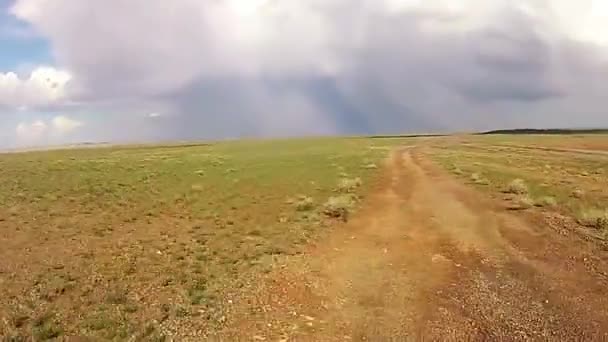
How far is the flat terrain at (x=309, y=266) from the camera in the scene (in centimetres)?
1123

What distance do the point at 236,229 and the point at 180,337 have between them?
41.0 feet

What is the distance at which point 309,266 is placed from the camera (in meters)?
16.5

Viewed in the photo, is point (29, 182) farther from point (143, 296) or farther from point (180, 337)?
point (180, 337)

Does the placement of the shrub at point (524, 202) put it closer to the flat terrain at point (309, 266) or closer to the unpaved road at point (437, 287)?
the flat terrain at point (309, 266)

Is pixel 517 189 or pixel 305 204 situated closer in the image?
pixel 305 204

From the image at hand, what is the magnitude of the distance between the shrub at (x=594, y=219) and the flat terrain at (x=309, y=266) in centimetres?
9

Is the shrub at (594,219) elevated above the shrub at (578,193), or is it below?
above

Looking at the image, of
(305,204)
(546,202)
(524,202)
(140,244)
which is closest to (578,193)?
(546,202)

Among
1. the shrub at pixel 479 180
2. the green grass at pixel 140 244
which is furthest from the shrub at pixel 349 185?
the shrub at pixel 479 180

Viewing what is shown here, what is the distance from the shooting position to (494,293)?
526 inches

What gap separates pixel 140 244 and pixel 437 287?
1072cm

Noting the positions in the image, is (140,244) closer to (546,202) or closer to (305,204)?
(305,204)

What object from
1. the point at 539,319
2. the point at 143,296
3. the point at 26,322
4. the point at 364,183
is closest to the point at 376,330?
the point at 539,319

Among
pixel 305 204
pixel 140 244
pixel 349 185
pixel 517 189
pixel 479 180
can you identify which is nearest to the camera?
pixel 140 244
